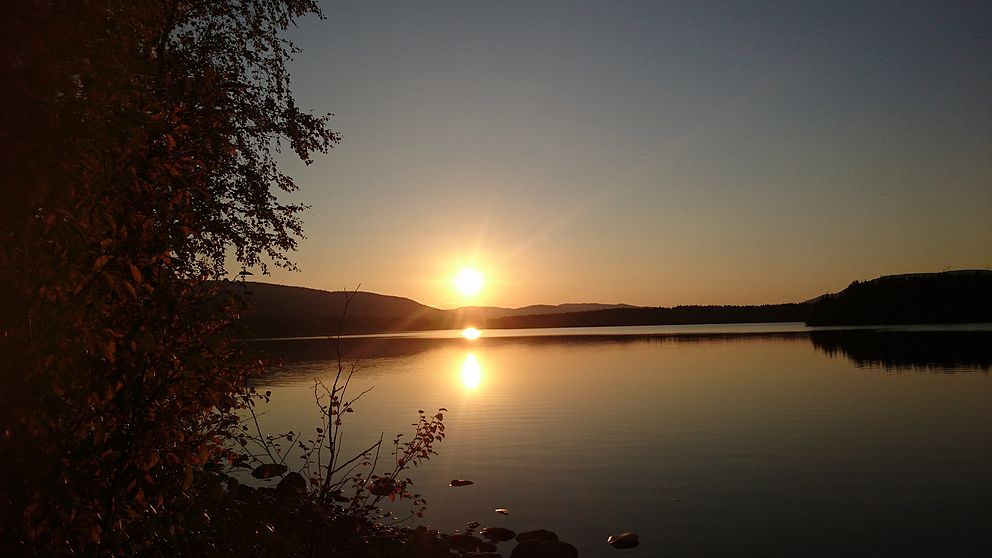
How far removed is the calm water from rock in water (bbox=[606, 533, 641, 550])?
1.39ft

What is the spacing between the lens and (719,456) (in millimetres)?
32125

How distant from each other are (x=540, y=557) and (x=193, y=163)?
50.7ft

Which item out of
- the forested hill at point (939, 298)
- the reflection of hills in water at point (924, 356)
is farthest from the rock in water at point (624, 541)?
the forested hill at point (939, 298)

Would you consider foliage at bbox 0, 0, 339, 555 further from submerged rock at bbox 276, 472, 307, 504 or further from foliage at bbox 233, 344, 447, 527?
submerged rock at bbox 276, 472, 307, 504

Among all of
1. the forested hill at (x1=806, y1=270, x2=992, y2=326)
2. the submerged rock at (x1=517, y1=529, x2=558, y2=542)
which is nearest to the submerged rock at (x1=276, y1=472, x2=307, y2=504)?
the submerged rock at (x1=517, y1=529, x2=558, y2=542)

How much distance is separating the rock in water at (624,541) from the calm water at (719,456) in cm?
42

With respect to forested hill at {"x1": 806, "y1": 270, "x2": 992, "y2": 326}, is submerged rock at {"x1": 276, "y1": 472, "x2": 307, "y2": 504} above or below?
below

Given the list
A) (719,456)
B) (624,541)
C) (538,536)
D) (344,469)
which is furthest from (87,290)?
(719,456)

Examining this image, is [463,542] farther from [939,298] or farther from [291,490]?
[939,298]

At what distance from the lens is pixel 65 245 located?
15.9ft

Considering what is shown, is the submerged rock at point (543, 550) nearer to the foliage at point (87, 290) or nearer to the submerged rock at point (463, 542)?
the submerged rock at point (463, 542)

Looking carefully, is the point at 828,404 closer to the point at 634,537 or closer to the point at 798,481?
the point at 798,481

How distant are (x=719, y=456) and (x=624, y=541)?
1386 centimetres

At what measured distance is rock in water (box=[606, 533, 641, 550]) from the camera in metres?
20.2
